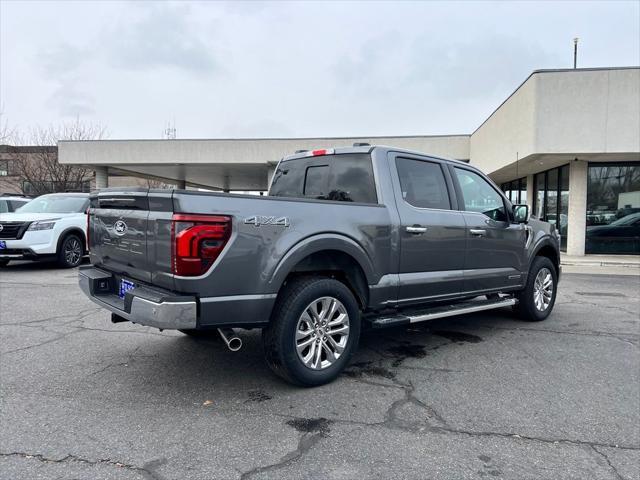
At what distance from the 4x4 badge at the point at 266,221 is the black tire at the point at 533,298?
401 cm

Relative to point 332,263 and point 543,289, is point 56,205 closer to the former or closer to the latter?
point 332,263

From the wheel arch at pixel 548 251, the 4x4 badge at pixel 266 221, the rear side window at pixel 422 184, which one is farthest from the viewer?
the wheel arch at pixel 548 251

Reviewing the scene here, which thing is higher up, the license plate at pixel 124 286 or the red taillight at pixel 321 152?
the red taillight at pixel 321 152

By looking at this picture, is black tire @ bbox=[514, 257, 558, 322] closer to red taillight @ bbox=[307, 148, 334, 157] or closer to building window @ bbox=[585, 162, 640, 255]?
red taillight @ bbox=[307, 148, 334, 157]

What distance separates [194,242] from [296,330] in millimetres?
1072

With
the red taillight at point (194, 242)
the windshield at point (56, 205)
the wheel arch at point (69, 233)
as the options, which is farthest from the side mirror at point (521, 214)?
the windshield at point (56, 205)

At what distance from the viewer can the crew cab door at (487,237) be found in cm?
534

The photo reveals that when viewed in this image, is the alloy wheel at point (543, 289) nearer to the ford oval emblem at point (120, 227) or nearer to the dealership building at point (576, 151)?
the ford oval emblem at point (120, 227)

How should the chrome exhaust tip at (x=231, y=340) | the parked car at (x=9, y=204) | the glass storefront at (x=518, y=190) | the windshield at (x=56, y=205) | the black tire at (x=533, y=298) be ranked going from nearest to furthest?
the chrome exhaust tip at (x=231, y=340)
the black tire at (x=533, y=298)
the windshield at (x=56, y=205)
the parked car at (x=9, y=204)
the glass storefront at (x=518, y=190)

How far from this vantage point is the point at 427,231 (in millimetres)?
4754

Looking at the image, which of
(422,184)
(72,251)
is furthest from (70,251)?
(422,184)

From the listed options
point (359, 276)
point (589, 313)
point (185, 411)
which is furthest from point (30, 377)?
point (589, 313)

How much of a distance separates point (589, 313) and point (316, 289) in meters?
5.24

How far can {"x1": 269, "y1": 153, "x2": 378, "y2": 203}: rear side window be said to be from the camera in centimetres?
463
